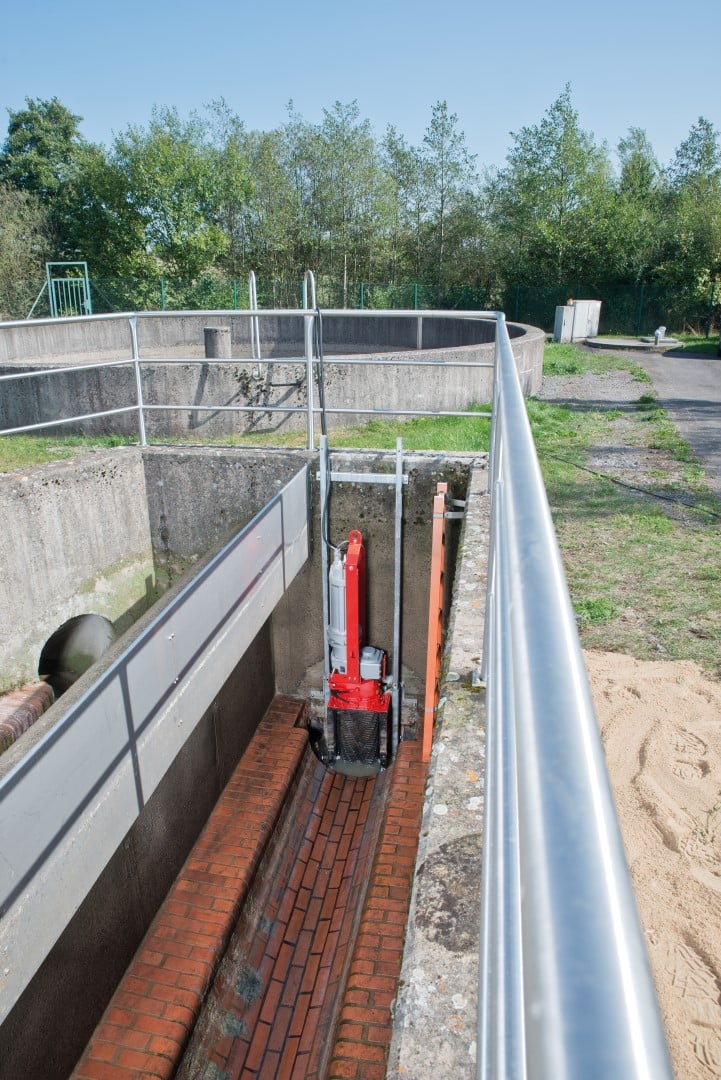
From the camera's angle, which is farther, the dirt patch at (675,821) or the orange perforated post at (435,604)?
the orange perforated post at (435,604)

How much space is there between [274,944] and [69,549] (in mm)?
3291

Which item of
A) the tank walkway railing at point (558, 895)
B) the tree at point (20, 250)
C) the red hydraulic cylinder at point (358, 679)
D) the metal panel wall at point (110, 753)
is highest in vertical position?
the tree at point (20, 250)

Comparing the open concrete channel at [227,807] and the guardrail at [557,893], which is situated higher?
the guardrail at [557,893]

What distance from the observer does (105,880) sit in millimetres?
3957

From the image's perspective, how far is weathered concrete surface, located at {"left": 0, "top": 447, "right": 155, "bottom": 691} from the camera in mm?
5480

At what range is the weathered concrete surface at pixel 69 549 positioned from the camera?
548 cm

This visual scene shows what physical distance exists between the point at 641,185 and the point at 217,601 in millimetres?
43107

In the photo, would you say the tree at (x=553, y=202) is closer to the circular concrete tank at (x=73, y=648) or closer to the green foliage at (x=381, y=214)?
the green foliage at (x=381, y=214)

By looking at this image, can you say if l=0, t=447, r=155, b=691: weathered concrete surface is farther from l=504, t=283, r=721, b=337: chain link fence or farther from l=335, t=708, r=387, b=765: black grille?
l=504, t=283, r=721, b=337: chain link fence

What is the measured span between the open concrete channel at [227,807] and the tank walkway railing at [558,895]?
52.9 inches

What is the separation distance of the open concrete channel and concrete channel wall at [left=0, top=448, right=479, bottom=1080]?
2cm

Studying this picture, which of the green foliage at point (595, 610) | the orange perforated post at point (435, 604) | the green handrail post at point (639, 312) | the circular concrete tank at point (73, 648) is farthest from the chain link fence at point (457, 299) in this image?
the green foliage at point (595, 610)

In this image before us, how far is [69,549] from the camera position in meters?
5.92

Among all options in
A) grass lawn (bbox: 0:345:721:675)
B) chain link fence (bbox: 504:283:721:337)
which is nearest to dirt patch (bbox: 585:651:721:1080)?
grass lawn (bbox: 0:345:721:675)
